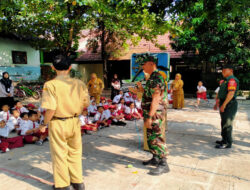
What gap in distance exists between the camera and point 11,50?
13625mm

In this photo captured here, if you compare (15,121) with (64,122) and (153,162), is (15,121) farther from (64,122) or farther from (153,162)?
(153,162)

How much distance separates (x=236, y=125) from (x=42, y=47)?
1106 cm

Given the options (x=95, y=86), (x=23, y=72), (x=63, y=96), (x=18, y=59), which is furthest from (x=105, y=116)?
(x=18, y=59)

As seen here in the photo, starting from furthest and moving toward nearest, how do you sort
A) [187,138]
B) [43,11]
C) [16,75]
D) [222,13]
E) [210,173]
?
[16,75] < [43,11] < [187,138] < [222,13] < [210,173]

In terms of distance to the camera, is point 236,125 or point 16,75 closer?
point 236,125

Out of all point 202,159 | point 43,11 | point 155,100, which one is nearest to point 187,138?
point 202,159

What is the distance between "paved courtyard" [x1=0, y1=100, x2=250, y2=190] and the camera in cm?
296

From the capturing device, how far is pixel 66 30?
10.1m

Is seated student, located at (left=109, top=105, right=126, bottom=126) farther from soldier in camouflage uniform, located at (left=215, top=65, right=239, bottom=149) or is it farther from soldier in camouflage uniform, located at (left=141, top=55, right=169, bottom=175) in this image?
soldier in camouflage uniform, located at (left=141, top=55, right=169, bottom=175)

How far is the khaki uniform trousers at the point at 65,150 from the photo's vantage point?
257cm

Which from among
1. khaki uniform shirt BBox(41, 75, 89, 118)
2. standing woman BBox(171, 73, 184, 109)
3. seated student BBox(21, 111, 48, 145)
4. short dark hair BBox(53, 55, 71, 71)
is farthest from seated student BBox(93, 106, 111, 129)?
standing woman BBox(171, 73, 184, 109)

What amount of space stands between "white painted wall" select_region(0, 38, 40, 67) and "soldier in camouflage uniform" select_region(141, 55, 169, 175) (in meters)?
12.8

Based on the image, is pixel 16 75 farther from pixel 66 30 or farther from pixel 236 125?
pixel 236 125

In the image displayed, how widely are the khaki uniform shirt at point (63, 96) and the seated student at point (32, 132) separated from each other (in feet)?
8.47
